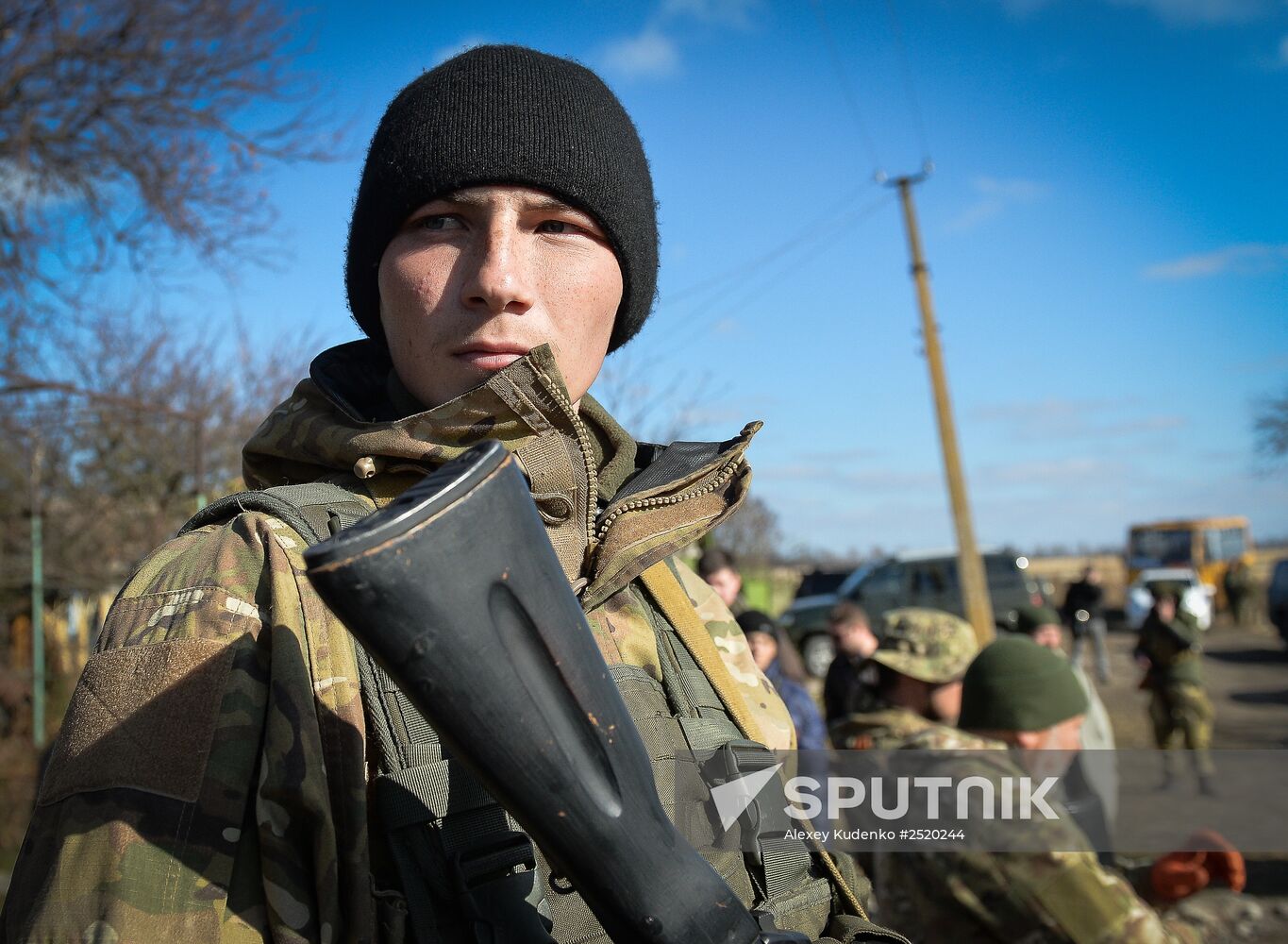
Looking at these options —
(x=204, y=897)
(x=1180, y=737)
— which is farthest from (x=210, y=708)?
(x=1180, y=737)

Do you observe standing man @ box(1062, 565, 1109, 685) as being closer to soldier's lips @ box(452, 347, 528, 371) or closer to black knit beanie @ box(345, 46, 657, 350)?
black knit beanie @ box(345, 46, 657, 350)

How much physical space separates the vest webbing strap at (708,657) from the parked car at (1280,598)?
67.8 feet

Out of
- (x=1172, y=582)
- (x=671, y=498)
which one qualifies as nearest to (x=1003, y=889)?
(x=671, y=498)

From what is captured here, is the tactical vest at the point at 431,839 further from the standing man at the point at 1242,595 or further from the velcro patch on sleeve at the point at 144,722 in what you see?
A: the standing man at the point at 1242,595

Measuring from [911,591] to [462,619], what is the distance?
57.1 ft

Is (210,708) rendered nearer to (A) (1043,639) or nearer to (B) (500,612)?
(B) (500,612)

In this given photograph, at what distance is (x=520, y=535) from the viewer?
3.05 ft

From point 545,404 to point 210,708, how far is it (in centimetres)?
56

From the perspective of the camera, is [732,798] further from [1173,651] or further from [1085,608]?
[1085,608]

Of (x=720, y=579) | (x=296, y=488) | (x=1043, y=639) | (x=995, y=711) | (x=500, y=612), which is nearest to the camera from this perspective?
(x=500, y=612)

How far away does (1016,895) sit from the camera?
255 cm

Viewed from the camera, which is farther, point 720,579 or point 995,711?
point 720,579

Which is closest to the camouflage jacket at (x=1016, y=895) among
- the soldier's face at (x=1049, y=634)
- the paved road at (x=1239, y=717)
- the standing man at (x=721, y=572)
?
the paved road at (x=1239, y=717)
